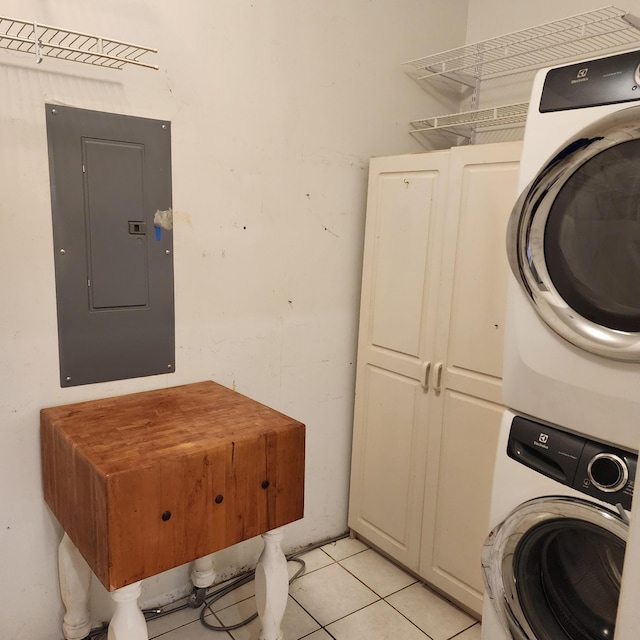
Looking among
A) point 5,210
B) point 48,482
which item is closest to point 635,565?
point 48,482

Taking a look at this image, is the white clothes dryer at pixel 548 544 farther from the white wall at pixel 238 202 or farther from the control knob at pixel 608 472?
the white wall at pixel 238 202

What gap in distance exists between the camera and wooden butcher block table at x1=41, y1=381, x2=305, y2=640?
4.16 ft

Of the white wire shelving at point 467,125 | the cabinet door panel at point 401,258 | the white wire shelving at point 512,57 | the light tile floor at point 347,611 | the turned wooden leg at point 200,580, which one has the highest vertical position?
the white wire shelving at point 512,57

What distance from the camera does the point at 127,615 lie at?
1346 mm

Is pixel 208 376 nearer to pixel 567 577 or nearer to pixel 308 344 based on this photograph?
pixel 308 344

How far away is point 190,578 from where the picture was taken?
2.07m

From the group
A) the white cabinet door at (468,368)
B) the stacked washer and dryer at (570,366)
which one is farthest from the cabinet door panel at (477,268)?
the stacked washer and dryer at (570,366)

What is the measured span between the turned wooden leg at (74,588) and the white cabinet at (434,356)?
1.17 m

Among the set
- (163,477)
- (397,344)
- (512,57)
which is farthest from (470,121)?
(163,477)

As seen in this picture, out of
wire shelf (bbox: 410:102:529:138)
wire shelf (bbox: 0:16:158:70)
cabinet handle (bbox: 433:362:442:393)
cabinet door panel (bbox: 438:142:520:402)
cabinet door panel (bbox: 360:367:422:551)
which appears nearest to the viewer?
wire shelf (bbox: 0:16:158:70)

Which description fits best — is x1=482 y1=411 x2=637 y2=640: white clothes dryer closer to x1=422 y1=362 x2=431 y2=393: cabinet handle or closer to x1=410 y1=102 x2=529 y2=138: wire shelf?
x1=422 y1=362 x2=431 y2=393: cabinet handle

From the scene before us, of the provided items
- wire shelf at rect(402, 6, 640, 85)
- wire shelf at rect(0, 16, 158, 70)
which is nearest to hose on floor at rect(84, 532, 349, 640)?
wire shelf at rect(0, 16, 158, 70)

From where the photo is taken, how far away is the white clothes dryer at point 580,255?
1.24 metres

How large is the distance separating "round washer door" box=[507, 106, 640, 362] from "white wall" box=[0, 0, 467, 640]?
38.4 inches
